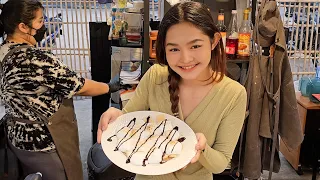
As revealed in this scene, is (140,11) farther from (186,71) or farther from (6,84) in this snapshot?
(186,71)

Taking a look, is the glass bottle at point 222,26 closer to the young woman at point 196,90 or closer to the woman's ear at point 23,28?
the young woman at point 196,90

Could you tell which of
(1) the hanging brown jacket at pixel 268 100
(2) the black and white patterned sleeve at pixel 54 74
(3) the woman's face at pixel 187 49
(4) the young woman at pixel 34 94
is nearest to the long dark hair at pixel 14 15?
(4) the young woman at pixel 34 94

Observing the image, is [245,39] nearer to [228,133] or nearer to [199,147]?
[228,133]

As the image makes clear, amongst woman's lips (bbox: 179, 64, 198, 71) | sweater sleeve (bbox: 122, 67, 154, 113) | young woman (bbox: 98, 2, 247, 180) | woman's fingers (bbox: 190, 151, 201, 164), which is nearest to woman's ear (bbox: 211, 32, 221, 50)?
young woman (bbox: 98, 2, 247, 180)

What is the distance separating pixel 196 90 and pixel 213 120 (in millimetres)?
134

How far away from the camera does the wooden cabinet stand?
298cm

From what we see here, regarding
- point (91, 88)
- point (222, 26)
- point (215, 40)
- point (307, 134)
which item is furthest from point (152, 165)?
point (307, 134)

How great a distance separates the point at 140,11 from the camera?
Result: 2695 millimetres

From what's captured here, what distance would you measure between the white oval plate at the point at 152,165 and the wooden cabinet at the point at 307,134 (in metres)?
1.96

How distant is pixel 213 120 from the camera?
1.31 metres

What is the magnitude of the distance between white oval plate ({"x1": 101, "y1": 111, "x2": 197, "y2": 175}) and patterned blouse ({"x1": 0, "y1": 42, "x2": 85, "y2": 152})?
82 centimetres

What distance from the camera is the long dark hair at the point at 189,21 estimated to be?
125 centimetres

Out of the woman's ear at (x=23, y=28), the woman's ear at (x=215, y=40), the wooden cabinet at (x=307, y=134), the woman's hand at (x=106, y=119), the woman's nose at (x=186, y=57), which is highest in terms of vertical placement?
the woman's ear at (x=23, y=28)

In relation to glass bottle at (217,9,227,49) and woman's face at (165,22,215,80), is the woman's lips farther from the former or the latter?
glass bottle at (217,9,227,49)
